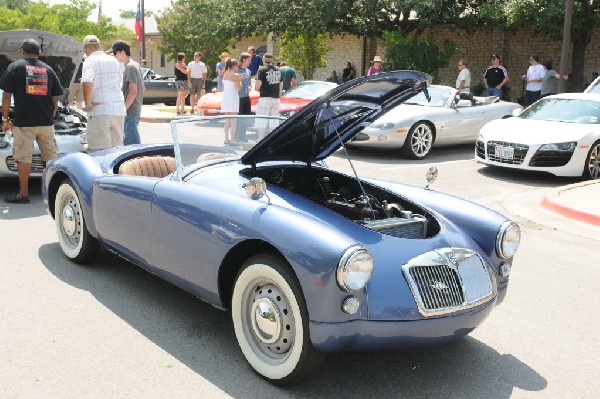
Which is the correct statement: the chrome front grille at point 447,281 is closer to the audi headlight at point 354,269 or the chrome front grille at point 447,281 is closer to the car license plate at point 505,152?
the audi headlight at point 354,269

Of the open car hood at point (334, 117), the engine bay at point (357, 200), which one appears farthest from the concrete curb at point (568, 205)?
the open car hood at point (334, 117)

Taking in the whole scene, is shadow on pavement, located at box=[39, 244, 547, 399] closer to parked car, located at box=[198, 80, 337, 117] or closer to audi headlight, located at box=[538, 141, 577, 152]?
audi headlight, located at box=[538, 141, 577, 152]

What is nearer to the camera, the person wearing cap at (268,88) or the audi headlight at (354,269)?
the audi headlight at (354,269)

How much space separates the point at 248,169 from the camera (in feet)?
14.8

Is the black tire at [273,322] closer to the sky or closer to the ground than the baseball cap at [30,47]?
closer to the ground

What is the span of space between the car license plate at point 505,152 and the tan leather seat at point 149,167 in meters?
6.56

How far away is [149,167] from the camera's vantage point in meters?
5.20

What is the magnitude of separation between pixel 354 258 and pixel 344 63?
98.8 ft

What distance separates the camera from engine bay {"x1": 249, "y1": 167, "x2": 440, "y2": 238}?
409cm

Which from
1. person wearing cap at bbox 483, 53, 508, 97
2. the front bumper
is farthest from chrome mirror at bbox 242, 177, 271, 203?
person wearing cap at bbox 483, 53, 508, 97

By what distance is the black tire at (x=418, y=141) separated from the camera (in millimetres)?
12211

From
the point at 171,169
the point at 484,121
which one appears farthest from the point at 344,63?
the point at 171,169

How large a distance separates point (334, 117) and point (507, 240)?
4.33 ft

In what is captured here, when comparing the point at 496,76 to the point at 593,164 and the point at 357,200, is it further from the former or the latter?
the point at 357,200
